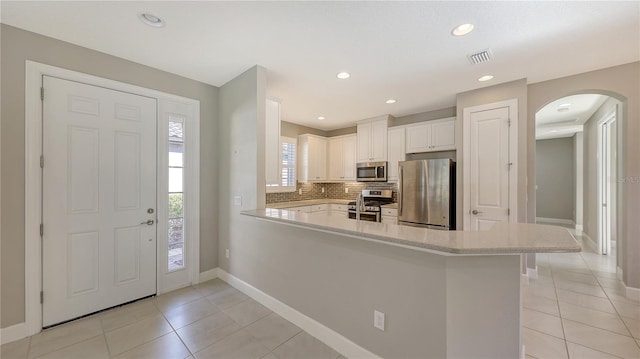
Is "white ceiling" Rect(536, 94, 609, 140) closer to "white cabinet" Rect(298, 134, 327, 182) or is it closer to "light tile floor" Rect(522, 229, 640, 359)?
"light tile floor" Rect(522, 229, 640, 359)

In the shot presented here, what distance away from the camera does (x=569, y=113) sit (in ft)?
15.1

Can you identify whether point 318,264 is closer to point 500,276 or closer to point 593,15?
point 500,276

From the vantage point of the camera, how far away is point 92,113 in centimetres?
239

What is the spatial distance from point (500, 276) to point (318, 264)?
1.25m

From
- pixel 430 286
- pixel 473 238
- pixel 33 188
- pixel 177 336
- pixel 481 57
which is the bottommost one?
pixel 177 336

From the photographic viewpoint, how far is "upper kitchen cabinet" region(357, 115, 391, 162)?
4.77 meters

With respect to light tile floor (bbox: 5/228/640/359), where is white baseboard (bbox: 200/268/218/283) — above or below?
above

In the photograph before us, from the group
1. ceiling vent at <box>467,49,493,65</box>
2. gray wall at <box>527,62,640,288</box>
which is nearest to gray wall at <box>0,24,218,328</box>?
ceiling vent at <box>467,49,493,65</box>

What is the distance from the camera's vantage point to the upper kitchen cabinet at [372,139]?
477cm

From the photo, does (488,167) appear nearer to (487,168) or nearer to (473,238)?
(487,168)

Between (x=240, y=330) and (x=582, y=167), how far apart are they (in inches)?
319

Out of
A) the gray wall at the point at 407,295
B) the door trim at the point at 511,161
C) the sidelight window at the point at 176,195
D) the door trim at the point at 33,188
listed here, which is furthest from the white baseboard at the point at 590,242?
the door trim at the point at 33,188

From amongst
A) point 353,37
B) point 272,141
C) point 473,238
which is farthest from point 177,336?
point 353,37

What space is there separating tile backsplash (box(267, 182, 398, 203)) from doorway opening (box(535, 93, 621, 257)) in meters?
3.18
